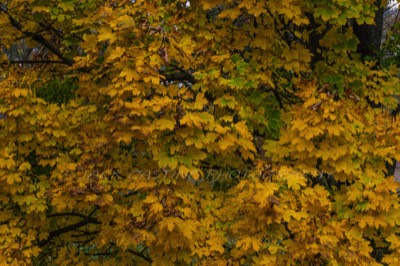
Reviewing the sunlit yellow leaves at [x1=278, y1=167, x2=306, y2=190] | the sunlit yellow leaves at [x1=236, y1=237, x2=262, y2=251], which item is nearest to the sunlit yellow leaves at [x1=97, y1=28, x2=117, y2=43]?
the sunlit yellow leaves at [x1=278, y1=167, x2=306, y2=190]

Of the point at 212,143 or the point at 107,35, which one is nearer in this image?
the point at 212,143

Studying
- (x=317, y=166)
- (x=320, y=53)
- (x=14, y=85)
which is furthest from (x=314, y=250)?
(x=14, y=85)

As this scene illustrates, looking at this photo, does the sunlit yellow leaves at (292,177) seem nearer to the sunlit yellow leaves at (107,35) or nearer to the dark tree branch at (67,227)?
the sunlit yellow leaves at (107,35)

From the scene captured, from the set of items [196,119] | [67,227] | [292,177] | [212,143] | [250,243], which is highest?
[196,119]

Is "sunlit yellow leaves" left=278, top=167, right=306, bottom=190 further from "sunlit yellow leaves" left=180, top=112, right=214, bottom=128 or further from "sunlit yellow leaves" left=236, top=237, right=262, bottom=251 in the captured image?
"sunlit yellow leaves" left=180, top=112, right=214, bottom=128

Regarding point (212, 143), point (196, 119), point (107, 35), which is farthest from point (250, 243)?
point (107, 35)

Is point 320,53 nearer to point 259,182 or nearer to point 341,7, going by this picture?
point 341,7

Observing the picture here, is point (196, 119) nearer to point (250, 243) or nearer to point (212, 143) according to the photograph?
point (212, 143)

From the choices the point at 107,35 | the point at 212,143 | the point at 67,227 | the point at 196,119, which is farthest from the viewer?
the point at 67,227

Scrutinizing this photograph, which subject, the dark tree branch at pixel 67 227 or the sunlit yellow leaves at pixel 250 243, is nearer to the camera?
the sunlit yellow leaves at pixel 250 243

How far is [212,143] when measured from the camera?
5539 millimetres

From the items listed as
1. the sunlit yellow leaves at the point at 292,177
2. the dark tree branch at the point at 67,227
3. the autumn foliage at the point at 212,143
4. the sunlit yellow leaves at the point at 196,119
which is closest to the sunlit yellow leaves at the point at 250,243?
the autumn foliage at the point at 212,143

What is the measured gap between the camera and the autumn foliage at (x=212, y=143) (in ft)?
17.7

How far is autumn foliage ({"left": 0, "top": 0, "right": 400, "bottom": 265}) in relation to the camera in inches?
213
